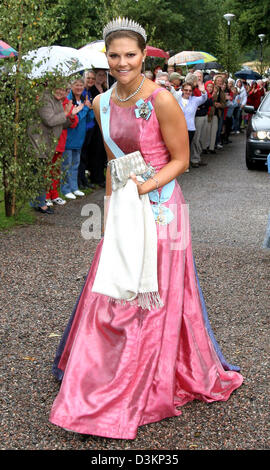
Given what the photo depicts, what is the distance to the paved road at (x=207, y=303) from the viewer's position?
132 inches

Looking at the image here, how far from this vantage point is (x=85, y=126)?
9.91 meters

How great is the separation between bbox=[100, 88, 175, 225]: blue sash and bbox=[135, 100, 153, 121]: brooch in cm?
20

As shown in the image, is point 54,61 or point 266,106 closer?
point 54,61

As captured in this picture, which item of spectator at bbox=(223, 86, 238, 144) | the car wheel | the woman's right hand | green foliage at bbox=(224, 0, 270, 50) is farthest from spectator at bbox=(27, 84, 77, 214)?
green foliage at bbox=(224, 0, 270, 50)

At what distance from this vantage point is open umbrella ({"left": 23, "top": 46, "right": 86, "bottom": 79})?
8.00 m

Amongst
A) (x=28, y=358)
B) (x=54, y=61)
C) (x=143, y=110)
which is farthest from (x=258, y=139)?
(x=143, y=110)

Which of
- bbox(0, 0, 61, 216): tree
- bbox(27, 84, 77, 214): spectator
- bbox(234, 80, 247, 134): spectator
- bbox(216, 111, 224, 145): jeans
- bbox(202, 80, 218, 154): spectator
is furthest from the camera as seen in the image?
bbox(234, 80, 247, 134): spectator

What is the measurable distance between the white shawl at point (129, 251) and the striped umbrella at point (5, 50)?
4.77 metres

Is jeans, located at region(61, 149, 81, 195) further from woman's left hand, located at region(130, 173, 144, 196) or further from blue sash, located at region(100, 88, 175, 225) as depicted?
woman's left hand, located at region(130, 173, 144, 196)

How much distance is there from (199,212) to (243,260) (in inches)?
103

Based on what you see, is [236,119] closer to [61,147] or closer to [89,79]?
[89,79]

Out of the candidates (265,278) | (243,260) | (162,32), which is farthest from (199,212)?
(162,32)

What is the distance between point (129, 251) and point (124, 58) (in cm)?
95

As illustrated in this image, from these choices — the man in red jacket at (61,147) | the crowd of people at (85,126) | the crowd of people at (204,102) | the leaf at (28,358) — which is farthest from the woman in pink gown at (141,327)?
the crowd of people at (204,102)
